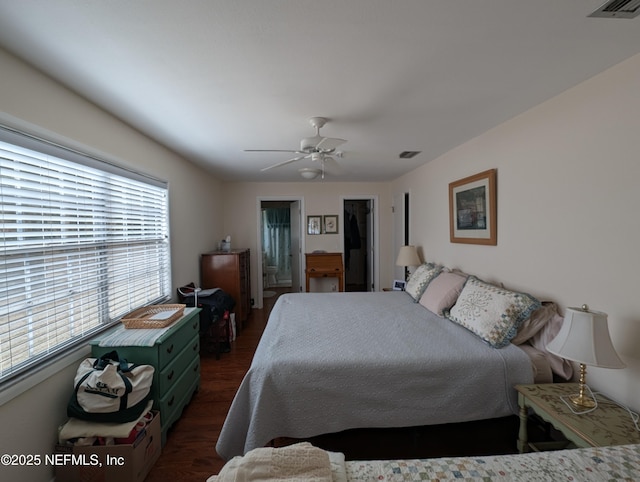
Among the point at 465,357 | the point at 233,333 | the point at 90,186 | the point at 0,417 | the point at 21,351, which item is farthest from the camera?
the point at 233,333

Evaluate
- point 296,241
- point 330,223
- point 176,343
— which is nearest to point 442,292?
point 176,343

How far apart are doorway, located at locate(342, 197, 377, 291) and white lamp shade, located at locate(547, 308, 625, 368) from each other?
12.6 ft

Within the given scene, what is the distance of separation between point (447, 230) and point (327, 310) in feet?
5.56

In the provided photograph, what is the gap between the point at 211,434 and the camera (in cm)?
185

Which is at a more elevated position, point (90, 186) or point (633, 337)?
point (90, 186)

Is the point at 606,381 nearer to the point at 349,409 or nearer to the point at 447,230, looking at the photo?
the point at 349,409

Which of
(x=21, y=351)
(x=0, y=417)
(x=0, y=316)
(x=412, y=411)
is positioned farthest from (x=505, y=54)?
(x=0, y=417)

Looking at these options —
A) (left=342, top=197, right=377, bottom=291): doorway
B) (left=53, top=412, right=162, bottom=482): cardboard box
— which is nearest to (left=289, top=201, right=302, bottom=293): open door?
(left=342, top=197, right=377, bottom=291): doorway

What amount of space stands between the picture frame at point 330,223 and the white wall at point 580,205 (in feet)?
9.16

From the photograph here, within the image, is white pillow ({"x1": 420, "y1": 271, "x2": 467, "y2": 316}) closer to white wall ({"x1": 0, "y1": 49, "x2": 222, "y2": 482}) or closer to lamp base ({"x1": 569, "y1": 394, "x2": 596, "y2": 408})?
lamp base ({"x1": 569, "y1": 394, "x2": 596, "y2": 408})

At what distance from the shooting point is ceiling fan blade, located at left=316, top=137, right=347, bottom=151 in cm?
192

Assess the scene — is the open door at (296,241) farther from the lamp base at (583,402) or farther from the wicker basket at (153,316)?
the lamp base at (583,402)

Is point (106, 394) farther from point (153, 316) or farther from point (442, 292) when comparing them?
point (442, 292)

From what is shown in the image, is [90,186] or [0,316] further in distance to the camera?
[90,186]
